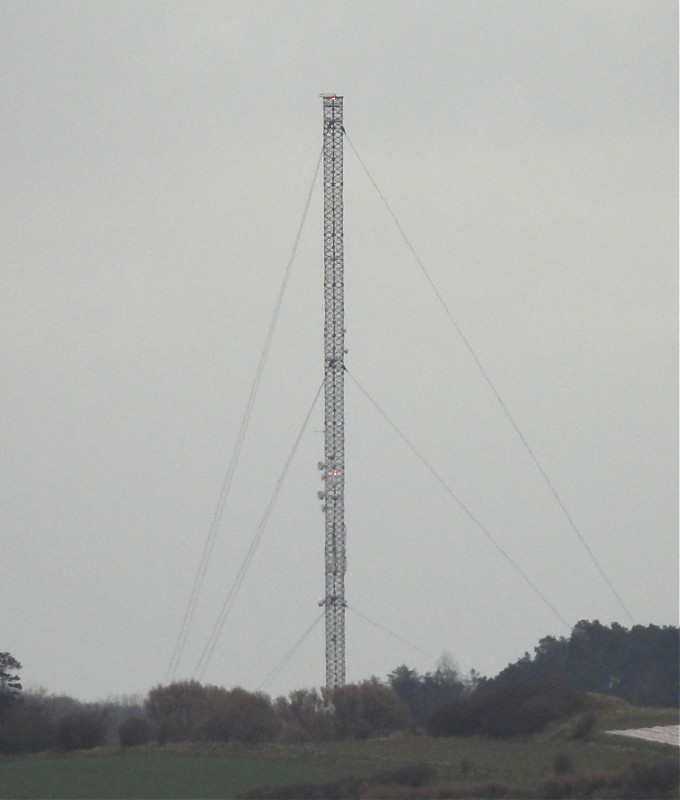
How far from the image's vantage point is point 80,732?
6825 centimetres

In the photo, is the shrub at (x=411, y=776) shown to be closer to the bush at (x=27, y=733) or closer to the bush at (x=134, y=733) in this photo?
the bush at (x=134, y=733)

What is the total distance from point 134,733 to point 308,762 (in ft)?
44.9

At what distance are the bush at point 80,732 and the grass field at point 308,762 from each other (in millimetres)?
3455

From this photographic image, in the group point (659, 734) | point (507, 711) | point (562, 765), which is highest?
point (507, 711)

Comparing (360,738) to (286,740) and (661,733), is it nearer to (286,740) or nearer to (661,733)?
(286,740)

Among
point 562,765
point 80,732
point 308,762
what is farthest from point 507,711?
point 80,732

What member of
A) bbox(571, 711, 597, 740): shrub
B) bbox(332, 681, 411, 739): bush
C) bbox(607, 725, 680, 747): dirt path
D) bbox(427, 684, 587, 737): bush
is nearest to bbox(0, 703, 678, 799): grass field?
bbox(571, 711, 597, 740): shrub

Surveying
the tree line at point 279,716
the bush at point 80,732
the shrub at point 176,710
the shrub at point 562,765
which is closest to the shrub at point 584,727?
the tree line at point 279,716

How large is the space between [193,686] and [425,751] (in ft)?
60.3

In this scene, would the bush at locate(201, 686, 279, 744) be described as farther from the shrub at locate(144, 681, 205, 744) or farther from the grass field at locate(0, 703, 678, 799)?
the grass field at locate(0, 703, 678, 799)

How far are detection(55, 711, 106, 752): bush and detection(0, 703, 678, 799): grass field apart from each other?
11.3 ft

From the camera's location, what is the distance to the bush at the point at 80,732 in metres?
67.8

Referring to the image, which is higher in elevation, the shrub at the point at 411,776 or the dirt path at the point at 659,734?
the dirt path at the point at 659,734

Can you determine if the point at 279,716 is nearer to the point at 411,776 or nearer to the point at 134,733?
the point at 134,733
